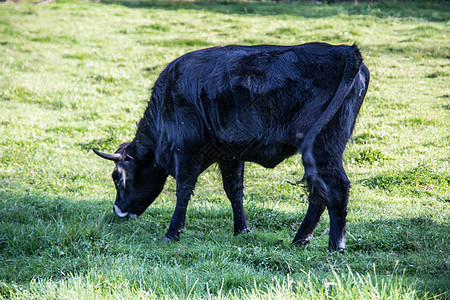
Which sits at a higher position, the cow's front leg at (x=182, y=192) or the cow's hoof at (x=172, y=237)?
the cow's front leg at (x=182, y=192)

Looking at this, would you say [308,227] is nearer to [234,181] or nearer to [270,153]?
[270,153]

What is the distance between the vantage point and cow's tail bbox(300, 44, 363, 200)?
4.17m

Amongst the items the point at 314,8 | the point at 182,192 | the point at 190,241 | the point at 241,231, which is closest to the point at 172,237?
the point at 190,241

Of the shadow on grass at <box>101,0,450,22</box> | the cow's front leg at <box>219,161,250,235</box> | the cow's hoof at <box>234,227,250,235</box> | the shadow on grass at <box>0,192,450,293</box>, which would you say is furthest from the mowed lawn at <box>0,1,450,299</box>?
the shadow on grass at <box>101,0,450,22</box>

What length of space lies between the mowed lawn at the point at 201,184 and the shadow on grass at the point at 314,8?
0.60 meters

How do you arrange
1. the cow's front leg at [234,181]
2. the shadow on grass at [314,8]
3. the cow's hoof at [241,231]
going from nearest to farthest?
1. the cow's hoof at [241,231]
2. the cow's front leg at [234,181]
3. the shadow on grass at [314,8]

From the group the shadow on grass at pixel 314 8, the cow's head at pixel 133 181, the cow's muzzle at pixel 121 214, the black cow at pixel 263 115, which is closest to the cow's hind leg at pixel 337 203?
the black cow at pixel 263 115

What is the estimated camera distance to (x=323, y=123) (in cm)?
423

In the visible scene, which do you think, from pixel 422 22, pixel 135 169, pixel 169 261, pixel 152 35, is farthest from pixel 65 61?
pixel 422 22

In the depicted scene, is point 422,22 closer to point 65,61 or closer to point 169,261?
point 65,61

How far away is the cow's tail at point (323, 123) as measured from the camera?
417 cm

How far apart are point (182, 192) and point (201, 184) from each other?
6.61 ft

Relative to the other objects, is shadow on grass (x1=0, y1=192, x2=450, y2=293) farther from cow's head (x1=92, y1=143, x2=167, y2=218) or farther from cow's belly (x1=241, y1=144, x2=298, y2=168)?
cow's belly (x1=241, y1=144, x2=298, y2=168)

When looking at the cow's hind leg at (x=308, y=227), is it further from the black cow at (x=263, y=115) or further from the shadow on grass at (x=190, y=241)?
the shadow on grass at (x=190, y=241)
